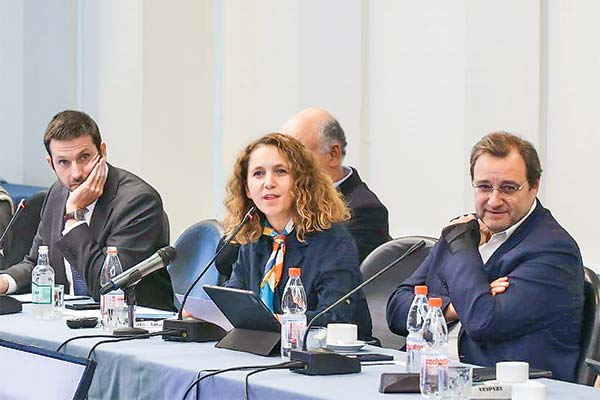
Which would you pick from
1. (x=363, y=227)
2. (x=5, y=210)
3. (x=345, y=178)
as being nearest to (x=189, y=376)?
(x=363, y=227)

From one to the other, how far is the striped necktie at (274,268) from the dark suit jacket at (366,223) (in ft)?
2.27

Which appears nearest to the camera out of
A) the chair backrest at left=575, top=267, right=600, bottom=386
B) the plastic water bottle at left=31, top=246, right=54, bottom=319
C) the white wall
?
the chair backrest at left=575, top=267, right=600, bottom=386

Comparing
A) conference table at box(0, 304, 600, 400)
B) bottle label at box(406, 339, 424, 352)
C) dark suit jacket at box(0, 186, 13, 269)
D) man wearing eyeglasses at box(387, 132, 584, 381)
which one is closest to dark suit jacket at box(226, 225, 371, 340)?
man wearing eyeglasses at box(387, 132, 584, 381)

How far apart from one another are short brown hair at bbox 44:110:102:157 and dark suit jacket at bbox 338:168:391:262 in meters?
1.02

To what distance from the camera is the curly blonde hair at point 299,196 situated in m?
3.63

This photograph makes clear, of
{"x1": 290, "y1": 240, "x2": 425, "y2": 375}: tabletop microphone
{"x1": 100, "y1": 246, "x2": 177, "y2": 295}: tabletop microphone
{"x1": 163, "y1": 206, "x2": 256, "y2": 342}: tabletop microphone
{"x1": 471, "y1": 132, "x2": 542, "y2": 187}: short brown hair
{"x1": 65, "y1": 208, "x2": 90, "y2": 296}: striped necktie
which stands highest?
{"x1": 471, "y1": 132, "x2": 542, "y2": 187}: short brown hair

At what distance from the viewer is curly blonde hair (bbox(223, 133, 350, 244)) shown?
11.9 ft

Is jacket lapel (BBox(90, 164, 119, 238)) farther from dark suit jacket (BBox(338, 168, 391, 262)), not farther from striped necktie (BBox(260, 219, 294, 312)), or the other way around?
striped necktie (BBox(260, 219, 294, 312))

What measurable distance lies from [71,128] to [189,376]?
1.91 meters

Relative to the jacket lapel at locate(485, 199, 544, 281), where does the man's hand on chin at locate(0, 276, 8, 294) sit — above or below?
below

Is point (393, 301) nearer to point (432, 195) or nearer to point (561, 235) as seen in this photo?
point (561, 235)

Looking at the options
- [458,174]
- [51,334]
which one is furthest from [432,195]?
[51,334]

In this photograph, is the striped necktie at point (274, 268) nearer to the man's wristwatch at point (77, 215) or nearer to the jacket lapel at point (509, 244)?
the jacket lapel at point (509, 244)

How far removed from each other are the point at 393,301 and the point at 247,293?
774 mm
